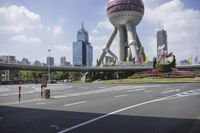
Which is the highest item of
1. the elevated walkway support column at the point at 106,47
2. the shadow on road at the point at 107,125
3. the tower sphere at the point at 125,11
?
the tower sphere at the point at 125,11

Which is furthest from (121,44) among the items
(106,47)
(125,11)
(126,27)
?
(125,11)

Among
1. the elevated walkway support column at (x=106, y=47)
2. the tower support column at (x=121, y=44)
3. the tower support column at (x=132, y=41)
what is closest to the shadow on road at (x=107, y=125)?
the tower support column at (x=132, y=41)

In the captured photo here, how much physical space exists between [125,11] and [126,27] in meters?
11.2

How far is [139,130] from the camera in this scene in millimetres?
9070

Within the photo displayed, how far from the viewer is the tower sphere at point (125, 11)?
505 ft

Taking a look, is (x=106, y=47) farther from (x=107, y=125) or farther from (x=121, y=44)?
(x=107, y=125)

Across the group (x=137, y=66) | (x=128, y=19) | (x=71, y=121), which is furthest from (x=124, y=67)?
(x=71, y=121)

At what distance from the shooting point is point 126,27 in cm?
16338

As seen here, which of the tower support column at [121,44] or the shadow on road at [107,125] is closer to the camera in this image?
the shadow on road at [107,125]

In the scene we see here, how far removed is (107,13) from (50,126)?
159812 mm

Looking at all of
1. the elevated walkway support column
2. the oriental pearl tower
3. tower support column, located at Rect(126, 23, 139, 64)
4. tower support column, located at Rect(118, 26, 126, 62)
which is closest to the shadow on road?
the oriental pearl tower

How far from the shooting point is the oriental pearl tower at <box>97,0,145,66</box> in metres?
154

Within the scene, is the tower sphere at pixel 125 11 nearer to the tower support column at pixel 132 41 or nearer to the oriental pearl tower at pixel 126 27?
the oriental pearl tower at pixel 126 27

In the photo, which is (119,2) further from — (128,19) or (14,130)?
(14,130)
